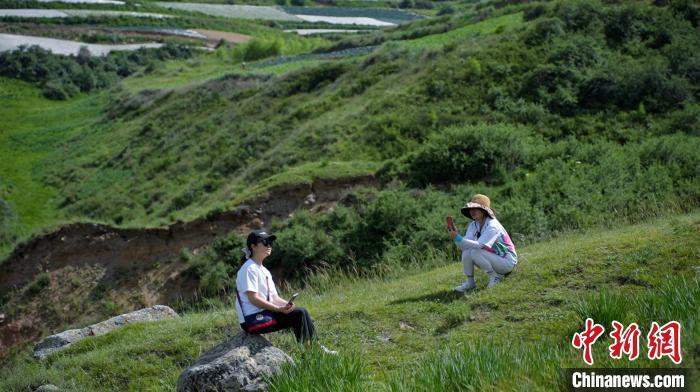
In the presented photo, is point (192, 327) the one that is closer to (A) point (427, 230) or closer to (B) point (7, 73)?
(A) point (427, 230)

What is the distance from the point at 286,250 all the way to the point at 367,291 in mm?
7702

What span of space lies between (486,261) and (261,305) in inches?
143

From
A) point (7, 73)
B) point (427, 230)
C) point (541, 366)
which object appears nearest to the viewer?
point (541, 366)

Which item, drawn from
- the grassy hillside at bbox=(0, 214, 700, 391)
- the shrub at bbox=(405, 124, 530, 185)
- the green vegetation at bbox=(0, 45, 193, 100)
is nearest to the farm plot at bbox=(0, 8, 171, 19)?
the green vegetation at bbox=(0, 45, 193, 100)

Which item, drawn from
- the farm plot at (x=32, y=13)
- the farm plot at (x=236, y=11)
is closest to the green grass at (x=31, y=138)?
the farm plot at (x=32, y=13)

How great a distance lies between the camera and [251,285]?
847cm

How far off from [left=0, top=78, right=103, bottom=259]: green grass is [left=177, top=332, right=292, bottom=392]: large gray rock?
21.9 m

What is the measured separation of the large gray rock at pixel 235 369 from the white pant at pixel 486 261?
11.7 feet

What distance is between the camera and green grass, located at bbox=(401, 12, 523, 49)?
34.4 m

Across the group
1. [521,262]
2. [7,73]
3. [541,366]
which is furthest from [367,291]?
[7,73]

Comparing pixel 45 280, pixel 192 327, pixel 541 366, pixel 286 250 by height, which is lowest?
pixel 45 280

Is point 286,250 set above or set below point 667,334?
below

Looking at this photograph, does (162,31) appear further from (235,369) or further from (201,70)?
(235,369)

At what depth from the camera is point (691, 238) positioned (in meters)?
11.1
